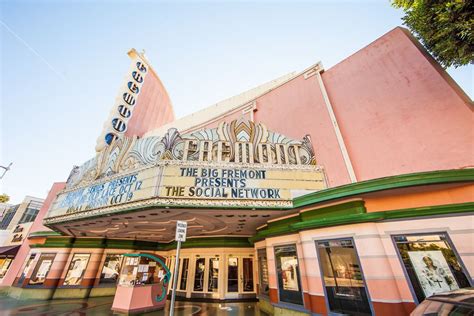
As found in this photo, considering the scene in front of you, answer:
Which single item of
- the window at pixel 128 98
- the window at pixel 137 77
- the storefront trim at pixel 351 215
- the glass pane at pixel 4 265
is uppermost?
the window at pixel 137 77

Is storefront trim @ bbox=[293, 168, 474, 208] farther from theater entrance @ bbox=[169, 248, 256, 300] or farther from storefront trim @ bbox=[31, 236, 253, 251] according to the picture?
theater entrance @ bbox=[169, 248, 256, 300]

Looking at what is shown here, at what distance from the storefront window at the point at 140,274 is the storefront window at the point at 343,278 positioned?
9164mm

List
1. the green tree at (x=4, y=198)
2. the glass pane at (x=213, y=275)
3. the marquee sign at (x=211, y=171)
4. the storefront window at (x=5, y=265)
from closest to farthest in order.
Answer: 1. the marquee sign at (x=211, y=171)
2. the glass pane at (x=213, y=275)
3. the storefront window at (x=5, y=265)
4. the green tree at (x=4, y=198)

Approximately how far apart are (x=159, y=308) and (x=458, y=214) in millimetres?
13380

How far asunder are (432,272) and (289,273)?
15.1ft

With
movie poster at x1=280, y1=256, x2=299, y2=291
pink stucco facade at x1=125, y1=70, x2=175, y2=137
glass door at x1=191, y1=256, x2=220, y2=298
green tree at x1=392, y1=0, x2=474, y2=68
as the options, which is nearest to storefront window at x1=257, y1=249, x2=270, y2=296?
movie poster at x1=280, y1=256, x2=299, y2=291

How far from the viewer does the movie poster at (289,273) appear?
7998 mm

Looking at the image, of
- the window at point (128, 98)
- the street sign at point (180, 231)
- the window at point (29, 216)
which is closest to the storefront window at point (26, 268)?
the window at point (29, 216)

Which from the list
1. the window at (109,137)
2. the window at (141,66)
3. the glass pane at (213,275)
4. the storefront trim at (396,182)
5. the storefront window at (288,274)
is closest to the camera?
the storefront trim at (396,182)

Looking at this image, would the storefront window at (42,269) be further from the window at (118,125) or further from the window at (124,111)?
the window at (124,111)

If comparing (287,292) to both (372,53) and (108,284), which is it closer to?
(372,53)

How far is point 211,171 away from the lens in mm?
7898

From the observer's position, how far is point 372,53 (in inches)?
386

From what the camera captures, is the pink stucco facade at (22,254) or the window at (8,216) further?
the window at (8,216)
